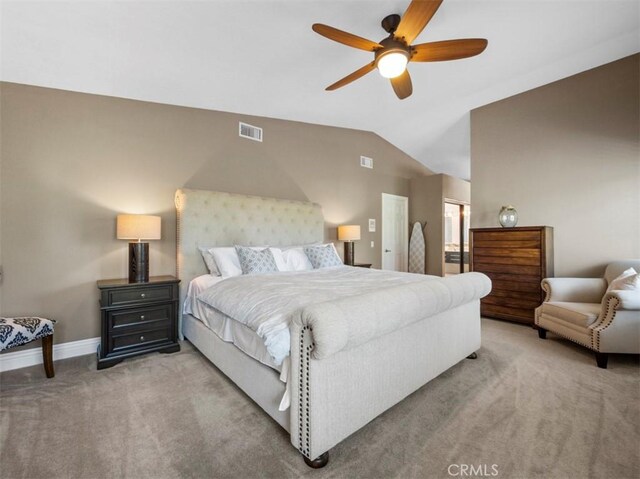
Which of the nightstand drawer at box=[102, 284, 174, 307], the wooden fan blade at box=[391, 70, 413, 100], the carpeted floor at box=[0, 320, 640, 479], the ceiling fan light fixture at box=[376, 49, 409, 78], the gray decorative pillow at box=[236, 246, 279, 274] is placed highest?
the wooden fan blade at box=[391, 70, 413, 100]

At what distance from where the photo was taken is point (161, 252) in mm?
3287

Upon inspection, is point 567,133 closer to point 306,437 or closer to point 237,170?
point 237,170

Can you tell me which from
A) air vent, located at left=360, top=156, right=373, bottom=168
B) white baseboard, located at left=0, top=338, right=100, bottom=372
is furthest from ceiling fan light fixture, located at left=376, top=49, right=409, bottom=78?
white baseboard, located at left=0, top=338, right=100, bottom=372

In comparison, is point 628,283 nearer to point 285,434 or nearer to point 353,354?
point 353,354

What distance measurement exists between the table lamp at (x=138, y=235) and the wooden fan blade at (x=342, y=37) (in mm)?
2303

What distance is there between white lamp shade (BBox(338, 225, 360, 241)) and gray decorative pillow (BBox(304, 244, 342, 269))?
3.08ft

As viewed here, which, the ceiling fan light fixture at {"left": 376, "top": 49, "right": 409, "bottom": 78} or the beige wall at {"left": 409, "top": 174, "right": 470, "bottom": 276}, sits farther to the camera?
the beige wall at {"left": 409, "top": 174, "right": 470, "bottom": 276}

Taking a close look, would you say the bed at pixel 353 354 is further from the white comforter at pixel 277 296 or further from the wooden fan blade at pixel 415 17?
the wooden fan blade at pixel 415 17

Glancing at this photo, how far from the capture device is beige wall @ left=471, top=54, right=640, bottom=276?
3311 mm

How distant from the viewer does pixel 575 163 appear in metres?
3.66

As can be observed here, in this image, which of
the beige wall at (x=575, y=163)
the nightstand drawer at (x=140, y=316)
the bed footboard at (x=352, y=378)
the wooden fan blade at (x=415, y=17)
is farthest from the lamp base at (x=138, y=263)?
the beige wall at (x=575, y=163)

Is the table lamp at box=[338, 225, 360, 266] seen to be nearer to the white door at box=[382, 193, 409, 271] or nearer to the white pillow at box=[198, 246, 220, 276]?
the white door at box=[382, 193, 409, 271]

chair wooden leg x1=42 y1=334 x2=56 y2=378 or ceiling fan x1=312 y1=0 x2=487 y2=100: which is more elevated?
ceiling fan x1=312 y1=0 x2=487 y2=100

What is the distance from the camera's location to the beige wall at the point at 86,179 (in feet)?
8.41
